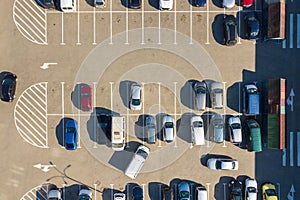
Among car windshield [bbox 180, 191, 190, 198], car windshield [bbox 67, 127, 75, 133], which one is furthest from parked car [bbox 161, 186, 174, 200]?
car windshield [bbox 67, 127, 75, 133]

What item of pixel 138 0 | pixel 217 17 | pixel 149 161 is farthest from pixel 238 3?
pixel 149 161

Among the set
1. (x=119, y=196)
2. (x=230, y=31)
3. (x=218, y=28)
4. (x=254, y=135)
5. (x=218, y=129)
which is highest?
(x=218, y=28)

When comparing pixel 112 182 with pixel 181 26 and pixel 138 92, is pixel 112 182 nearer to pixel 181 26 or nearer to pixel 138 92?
pixel 138 92

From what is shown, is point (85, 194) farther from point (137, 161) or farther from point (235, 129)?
point (235, 129)

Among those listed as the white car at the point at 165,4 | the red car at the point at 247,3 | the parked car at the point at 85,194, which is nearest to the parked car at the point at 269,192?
the parked car at the point at 85,194

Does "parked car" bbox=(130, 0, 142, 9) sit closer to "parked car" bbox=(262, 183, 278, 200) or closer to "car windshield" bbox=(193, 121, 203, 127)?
"car windshield" bbox=(193, 121, 203, 127)

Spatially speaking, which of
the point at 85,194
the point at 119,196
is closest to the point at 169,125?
the point at 119,196
